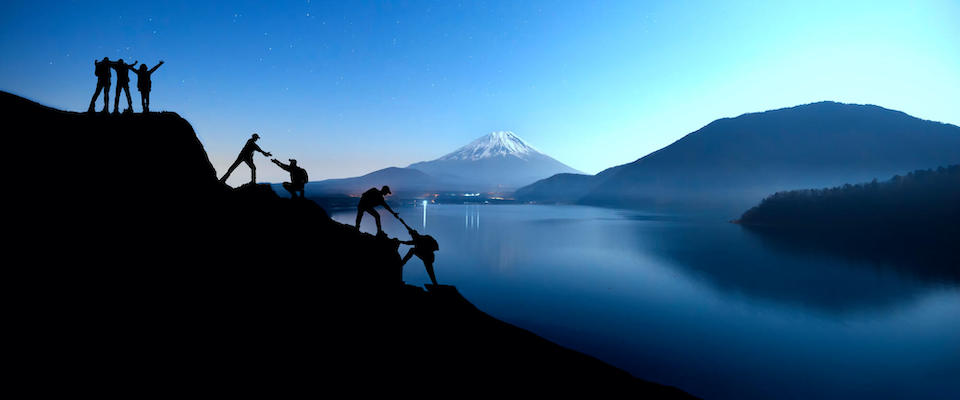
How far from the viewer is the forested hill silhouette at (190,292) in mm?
5102

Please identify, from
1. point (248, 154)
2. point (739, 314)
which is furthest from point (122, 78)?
point (739, 314)

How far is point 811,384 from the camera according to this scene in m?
21.0

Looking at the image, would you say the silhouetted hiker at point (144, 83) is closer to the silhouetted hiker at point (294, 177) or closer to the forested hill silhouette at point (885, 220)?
the silhouetted hiker at point (294, 177)

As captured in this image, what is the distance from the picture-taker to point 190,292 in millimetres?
6297

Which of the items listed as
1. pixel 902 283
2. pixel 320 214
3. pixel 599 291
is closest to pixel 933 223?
pixel 902 283

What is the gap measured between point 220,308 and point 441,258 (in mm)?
55932

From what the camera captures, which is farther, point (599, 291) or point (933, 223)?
point (933, 223)

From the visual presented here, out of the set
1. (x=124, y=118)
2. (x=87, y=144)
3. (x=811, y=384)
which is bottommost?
(x=811, y=384)

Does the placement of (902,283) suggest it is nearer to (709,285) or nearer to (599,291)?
(709,285)

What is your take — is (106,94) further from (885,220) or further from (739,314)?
(885,220)

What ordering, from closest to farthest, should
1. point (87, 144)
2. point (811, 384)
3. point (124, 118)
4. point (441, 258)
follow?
point (87, 144) < point (124, 118) < point (811, 384) < point (441, 258)

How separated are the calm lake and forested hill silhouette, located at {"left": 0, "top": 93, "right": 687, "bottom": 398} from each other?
1601 centimetres

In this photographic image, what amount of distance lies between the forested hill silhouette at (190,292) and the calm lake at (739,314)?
1601 centimetres

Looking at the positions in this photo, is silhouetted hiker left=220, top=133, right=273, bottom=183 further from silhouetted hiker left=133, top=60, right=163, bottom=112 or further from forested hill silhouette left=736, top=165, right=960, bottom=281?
forested hill silhouette left=736, top=165, right=960, bottom=281
